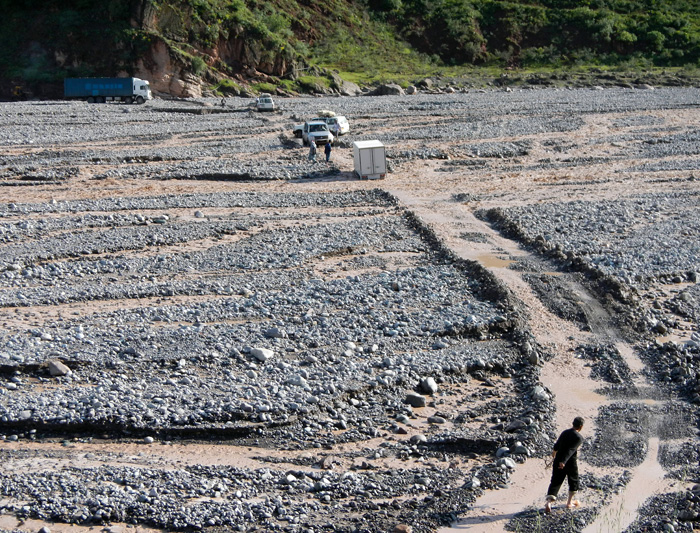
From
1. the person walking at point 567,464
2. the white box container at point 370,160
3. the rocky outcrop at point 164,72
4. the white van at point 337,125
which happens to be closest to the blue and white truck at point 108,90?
the rocky outcrop at point 164,72

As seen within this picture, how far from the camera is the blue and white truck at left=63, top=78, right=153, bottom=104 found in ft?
186

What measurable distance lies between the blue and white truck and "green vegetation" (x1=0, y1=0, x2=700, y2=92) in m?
5.04

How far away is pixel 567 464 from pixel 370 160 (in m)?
22.4

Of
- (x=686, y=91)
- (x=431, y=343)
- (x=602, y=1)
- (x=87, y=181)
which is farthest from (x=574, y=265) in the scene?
(x=602, y=1)

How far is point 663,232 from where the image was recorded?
23.8 meters

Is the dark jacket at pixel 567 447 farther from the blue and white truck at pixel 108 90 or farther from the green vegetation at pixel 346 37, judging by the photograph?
the green vegetation at pixel 346 37

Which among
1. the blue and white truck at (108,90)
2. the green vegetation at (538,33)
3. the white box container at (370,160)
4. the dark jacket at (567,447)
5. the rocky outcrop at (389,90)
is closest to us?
the dark jacket at (567,447)

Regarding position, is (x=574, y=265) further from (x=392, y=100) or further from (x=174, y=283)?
(x=392, y=100)

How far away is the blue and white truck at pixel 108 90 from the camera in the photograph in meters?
56.6

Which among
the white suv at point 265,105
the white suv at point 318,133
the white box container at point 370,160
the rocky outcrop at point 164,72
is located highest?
the rocky outcrop at point 164,72

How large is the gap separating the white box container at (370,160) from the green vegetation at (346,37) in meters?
34.7

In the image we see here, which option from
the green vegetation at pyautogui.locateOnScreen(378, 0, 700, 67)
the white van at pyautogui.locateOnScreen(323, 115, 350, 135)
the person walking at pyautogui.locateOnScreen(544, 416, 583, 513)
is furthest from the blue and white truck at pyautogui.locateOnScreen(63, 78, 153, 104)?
the person walking at pyautogui.locateOnScreen(544, 416, 583, 513)

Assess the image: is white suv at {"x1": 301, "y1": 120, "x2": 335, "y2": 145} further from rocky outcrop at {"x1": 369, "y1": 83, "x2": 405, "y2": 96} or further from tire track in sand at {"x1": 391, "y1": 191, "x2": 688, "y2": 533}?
rocky outcrop at {"x1": 369, "y1": 83, "x2": 405, "y2": 96}

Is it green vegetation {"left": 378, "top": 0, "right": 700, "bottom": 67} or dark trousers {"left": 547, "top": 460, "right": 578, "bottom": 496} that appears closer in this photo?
dark trousers {"left": 547, "top": 460, "right": 578, "bottom": 496}
